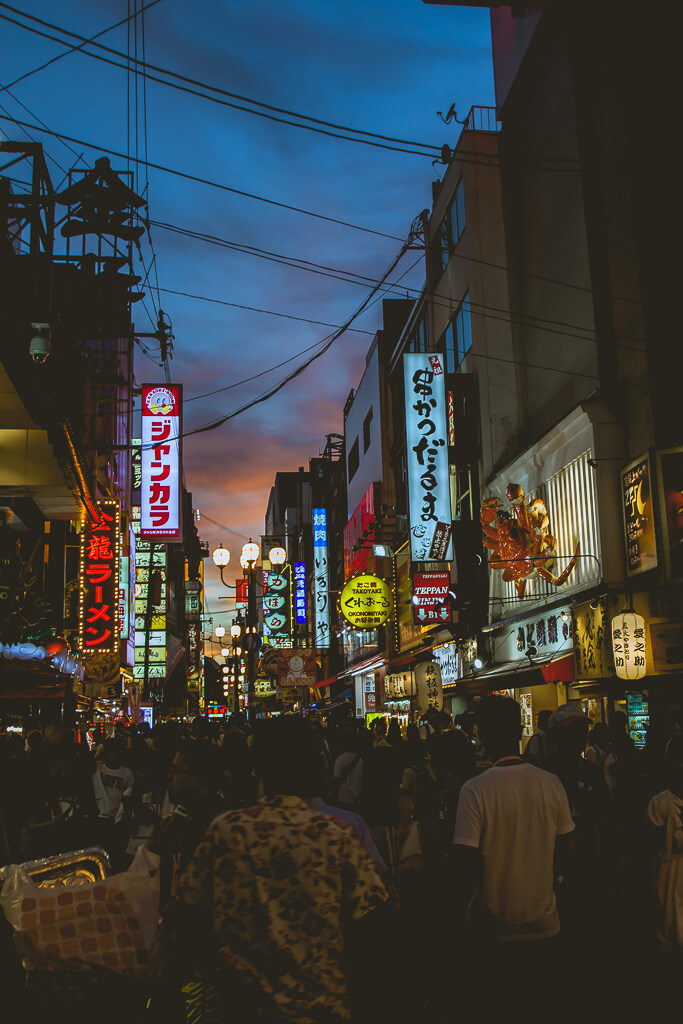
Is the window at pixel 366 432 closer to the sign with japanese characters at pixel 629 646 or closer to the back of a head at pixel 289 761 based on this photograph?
the sign with japanese characters at pixel 629 646

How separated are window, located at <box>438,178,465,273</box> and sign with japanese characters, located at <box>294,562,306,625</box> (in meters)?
30.0

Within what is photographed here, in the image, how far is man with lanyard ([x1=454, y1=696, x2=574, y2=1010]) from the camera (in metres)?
4.63

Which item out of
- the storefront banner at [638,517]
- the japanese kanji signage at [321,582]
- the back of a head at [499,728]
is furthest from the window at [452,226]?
the japanese kanji signage at [321,582]

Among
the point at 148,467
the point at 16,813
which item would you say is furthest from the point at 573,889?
the point at 148,467

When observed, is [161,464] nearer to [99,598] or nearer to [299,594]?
[99,598]

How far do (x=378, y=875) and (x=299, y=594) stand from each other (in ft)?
184

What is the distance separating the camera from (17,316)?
15.2 m

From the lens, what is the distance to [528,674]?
20609mm

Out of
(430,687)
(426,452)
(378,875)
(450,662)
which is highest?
(426,452)

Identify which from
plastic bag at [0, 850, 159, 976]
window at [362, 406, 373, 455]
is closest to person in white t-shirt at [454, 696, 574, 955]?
plastic bag at [0, 850, 159, 976]

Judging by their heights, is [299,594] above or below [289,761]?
above

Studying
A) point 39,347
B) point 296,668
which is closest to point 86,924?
point 39,347

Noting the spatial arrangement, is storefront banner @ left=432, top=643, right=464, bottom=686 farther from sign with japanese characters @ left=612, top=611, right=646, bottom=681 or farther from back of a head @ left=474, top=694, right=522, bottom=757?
back of a head @ left=474, top=694, right=522, bottom=757

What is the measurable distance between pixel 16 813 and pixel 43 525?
65.6ft
